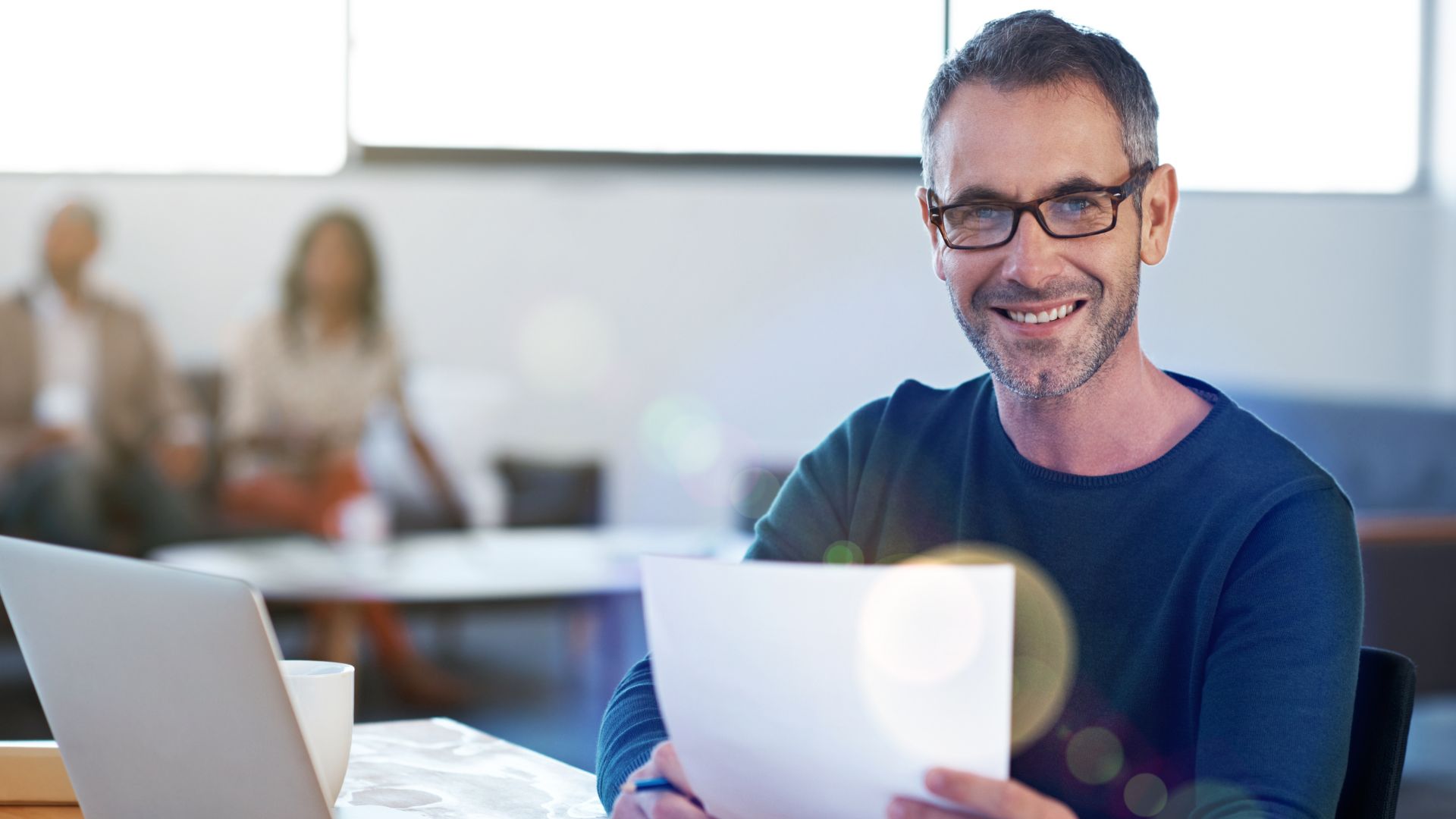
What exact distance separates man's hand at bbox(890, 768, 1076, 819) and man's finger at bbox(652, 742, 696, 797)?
19 centimetres

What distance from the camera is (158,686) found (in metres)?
0.76

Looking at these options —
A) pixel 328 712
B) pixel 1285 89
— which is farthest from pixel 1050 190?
pixel 1285 89

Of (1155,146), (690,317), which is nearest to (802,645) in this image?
(1155,146)

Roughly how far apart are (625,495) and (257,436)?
1.47 meters

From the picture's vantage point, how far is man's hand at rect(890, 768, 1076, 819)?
27.6 inches

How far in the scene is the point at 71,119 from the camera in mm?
4578

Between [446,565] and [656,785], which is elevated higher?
[656,785]

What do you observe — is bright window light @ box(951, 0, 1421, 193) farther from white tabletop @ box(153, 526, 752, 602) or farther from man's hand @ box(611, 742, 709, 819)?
man's hand @ box(611, 742, 709, 819)

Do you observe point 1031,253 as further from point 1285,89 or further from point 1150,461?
point 1285,89

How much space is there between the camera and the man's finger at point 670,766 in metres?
0.89

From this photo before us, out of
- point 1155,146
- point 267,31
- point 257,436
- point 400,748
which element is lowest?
point 257,436

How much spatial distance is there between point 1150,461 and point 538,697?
2968 mm

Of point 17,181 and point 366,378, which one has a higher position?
point 17,181

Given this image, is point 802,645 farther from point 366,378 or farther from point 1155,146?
point 366,378
